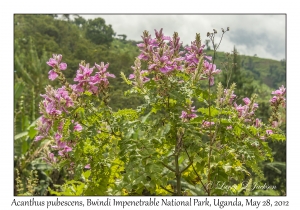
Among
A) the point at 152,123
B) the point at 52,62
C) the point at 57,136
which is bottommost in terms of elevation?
the point at 57,136

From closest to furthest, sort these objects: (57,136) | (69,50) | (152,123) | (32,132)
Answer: (152,123), (57,136), (32,132), (69,50)

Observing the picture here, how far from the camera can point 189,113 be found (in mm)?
2891

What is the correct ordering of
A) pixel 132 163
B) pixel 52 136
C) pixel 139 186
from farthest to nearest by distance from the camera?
1. pixel 52 136
2. pixel 139 186
3. pixel 132 163

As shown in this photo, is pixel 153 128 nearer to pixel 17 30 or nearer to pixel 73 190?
pixel 73 190

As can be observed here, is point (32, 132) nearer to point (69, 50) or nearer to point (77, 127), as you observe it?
point (77, 127)

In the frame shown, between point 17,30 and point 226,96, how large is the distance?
4590cm

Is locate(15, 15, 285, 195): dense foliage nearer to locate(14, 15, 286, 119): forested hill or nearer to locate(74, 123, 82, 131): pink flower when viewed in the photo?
locate(74, 123, 82, 131): pink flower

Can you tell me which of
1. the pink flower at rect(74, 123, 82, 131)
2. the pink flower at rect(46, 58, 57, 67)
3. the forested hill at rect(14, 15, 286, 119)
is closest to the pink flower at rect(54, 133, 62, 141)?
the pink flower at rect(74, 123, 82, 131)

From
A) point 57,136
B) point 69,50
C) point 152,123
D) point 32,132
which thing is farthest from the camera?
point 69,50

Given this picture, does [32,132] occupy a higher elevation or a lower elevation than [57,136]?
lower

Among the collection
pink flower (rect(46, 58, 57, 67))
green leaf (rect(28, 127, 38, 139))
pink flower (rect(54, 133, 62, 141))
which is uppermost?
pink flower (rect(46, 58, 57, 67))

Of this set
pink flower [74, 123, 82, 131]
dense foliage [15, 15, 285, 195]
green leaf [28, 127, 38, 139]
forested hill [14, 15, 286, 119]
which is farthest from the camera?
forested hill [14, 15, 286, 119]

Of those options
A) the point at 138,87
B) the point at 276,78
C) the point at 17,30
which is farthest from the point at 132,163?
the point at 276,78

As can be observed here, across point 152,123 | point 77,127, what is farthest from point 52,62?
point 152,123
